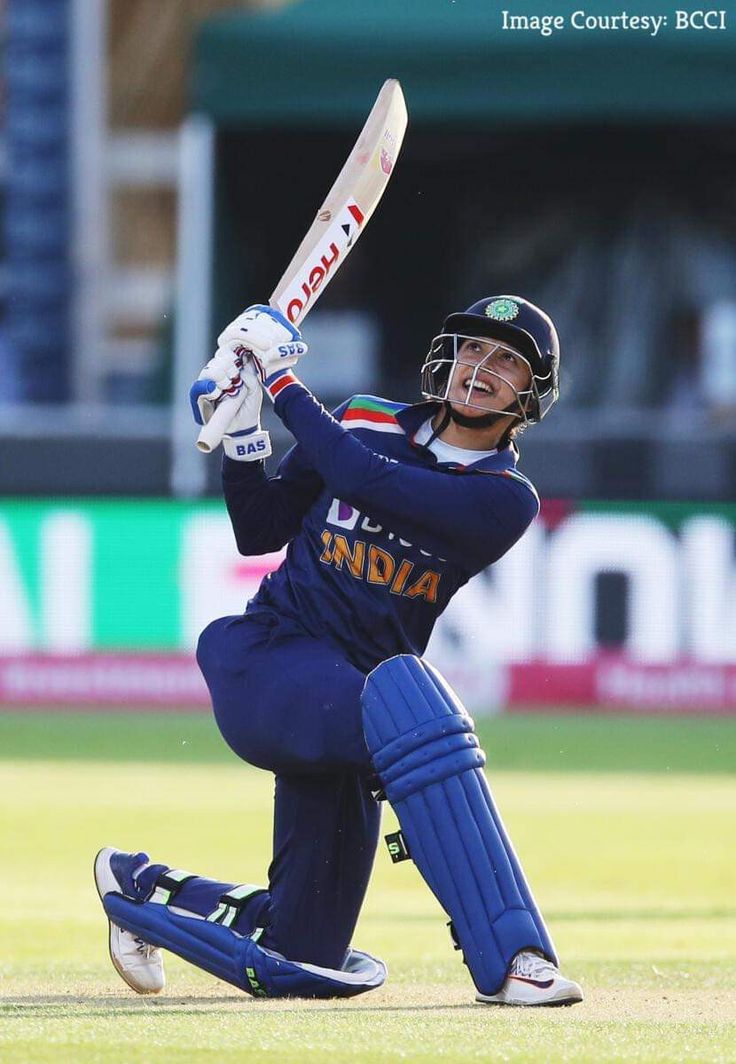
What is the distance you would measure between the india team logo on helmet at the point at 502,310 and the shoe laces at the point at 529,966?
1.25 meters

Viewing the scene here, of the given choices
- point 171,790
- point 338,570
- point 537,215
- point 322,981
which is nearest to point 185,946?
point 322,981

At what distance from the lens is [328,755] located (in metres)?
3.84

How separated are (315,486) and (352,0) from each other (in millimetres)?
7996

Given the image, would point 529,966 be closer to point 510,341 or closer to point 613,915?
point 510,341

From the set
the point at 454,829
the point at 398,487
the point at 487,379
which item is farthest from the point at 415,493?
the point at 454,829

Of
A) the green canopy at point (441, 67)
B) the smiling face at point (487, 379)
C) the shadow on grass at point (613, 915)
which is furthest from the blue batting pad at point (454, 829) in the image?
the green canopy at point (441, 67)

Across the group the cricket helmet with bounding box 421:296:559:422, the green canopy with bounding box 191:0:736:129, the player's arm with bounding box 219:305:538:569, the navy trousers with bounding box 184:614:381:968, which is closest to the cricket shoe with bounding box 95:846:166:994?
the navy trousers with bounding box 184:614:381:968

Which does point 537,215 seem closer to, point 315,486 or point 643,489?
point 643,489

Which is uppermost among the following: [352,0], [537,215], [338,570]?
[352,0]

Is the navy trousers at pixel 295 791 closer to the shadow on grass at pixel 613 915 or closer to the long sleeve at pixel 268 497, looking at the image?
the long sleeve at pixel 268 497

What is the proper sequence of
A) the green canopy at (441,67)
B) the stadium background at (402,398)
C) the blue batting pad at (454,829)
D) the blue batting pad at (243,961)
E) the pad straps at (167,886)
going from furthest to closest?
the green canopy at (441,67) < the stadium background at (402,398) < the pad straps at (167,886) < the blue batting pad at (243,961) < the blue batting pad at (454,829)

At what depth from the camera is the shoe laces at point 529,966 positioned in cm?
369

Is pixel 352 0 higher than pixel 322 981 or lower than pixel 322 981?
higher

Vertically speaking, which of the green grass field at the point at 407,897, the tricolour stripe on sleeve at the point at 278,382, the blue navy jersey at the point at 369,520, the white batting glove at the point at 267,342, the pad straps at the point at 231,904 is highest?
the white batting glove at the point at 267,342
